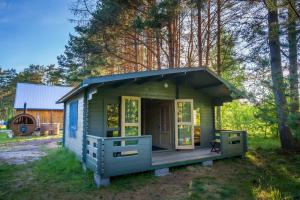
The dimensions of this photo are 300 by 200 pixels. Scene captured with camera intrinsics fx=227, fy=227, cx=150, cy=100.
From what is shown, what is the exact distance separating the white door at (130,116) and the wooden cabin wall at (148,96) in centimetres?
21

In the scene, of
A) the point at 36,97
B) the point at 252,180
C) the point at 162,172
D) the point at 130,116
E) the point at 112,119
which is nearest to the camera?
the point at 252,180

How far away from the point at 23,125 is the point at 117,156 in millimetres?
15496

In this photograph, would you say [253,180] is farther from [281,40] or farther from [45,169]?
[45,169]

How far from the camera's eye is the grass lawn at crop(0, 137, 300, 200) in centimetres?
452

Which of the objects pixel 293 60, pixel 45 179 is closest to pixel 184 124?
pixel 293 60

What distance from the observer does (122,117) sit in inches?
265

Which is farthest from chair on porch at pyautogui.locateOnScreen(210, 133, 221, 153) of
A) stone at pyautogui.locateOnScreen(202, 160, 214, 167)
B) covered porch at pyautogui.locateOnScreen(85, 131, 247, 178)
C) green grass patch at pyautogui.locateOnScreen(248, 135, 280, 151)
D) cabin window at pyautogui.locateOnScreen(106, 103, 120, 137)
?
cabin window at pyautogui.locateOnScreen(106, 103, 120, 137)

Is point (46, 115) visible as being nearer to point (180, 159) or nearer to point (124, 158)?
point (180, 159)

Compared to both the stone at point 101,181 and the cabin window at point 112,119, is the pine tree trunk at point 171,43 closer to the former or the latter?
the cabin window at point 112,119

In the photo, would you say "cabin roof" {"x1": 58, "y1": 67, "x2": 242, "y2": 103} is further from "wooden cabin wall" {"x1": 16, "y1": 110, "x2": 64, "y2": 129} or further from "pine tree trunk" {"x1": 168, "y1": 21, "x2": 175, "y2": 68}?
"wooden cabin wall" {"x1": 16, "y1": 110, "x2": 64, "y2": 129}

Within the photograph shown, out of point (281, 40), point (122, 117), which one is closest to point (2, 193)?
point (122, 117)

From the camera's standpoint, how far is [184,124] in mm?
7891

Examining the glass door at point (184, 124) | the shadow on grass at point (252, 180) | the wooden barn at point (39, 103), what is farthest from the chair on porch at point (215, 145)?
the wooden barn at point (39, 103)

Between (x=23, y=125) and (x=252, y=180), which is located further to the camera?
(x=23, y=125)
